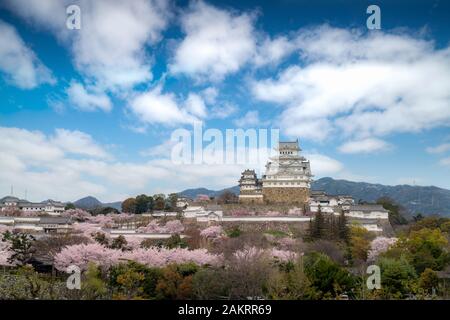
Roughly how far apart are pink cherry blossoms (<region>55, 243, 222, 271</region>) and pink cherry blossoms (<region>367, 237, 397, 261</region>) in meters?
8.60

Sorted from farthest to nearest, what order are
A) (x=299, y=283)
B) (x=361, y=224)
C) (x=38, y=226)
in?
(x=38, y=226), (x=361, y=224), (x=299, y=283)

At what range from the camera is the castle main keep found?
127ft

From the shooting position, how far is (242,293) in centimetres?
1351

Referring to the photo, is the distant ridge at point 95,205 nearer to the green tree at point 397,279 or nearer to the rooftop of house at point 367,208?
the rooftop of house at point 367,208

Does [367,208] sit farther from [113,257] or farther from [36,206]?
[36,206]

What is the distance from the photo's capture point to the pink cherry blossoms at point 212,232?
29.5 m

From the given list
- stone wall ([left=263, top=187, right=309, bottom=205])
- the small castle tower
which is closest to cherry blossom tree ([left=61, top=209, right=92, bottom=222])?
the small castle tower

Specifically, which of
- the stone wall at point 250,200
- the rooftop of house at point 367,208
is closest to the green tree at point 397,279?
the rooftop of house at point 367,208

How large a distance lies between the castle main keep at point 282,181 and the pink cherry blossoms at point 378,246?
11.2m

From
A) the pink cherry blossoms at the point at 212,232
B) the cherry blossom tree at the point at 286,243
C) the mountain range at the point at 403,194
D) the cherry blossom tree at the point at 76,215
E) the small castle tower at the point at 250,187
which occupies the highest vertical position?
the mountain range at the point at 403,194

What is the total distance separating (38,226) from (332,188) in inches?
4295

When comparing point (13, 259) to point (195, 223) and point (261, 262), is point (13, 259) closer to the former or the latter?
point (261, 262)

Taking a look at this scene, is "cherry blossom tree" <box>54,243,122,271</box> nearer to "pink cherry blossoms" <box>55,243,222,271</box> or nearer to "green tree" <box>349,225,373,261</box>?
"pink cherry blossoms" <box>55,243,222,271</box>
